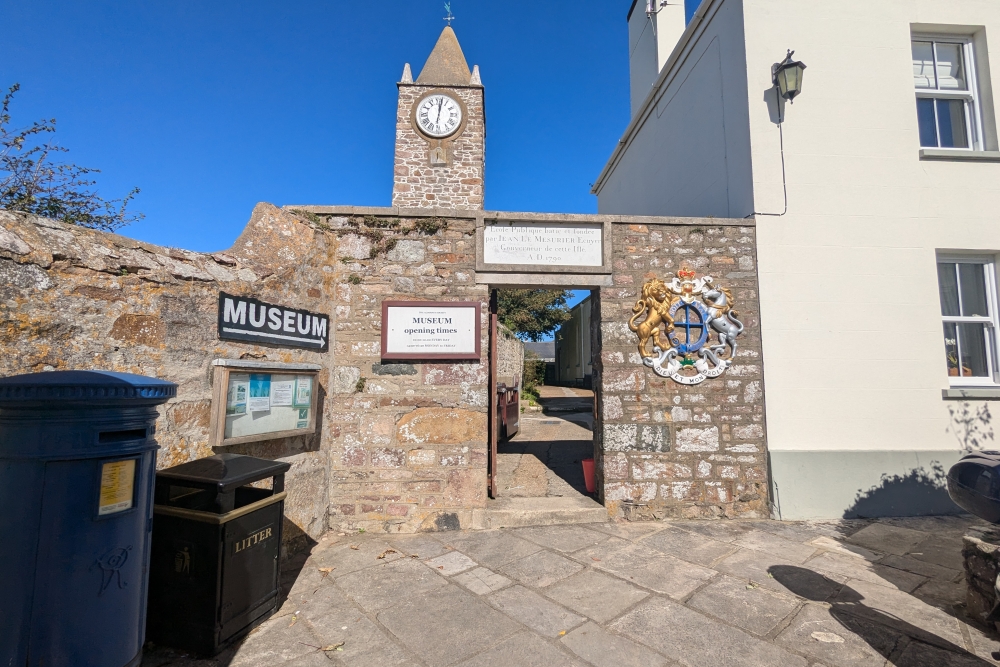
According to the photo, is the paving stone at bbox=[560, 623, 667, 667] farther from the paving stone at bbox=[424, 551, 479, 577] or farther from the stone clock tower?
the stone clock tower

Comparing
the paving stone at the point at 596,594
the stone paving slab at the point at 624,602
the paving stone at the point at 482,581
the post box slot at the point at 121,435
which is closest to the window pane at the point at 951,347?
the stone paving slab at the point at 624,602

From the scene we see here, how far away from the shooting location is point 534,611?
3082 mm

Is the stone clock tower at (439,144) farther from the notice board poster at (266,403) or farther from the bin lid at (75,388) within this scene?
the bin lid at (75,388)

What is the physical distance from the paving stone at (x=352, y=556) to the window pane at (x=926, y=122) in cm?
758

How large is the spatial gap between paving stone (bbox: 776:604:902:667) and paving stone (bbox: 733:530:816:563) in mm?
971

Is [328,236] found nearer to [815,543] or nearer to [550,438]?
[815,543]

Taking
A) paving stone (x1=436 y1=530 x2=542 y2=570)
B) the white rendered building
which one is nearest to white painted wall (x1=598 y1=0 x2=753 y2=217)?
the white rendered building

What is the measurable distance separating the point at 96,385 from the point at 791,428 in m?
5.80

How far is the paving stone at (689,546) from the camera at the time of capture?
13.0 feet

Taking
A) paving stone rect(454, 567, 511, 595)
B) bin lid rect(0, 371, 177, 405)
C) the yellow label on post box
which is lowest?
paving stone rect(454, 567, 511, 595)

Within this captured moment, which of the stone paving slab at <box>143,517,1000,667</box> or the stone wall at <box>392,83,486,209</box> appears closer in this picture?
the stone paving slab at <box>143,517,1000,667</box>

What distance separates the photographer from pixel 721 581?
11.5 ft

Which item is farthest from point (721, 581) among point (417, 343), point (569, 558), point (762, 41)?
point (762, 41)

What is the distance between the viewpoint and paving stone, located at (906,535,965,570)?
3.83 meters
